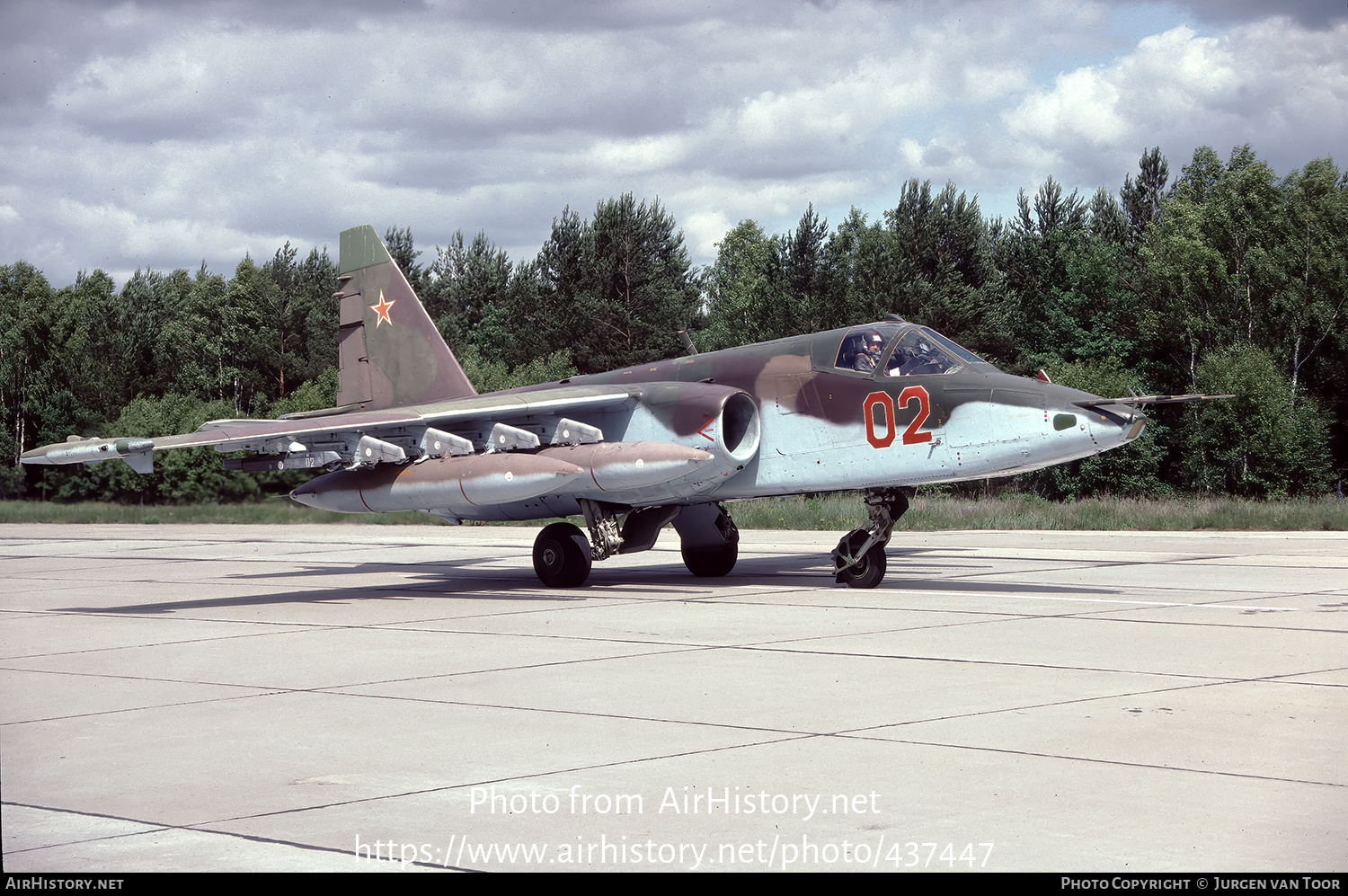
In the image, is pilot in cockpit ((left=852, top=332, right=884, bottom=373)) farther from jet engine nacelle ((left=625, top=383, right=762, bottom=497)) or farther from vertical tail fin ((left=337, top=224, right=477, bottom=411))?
vertical tail fin ((left=337, top=224, right=477, bottom=411))

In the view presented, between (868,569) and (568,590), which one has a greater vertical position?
(868,569)

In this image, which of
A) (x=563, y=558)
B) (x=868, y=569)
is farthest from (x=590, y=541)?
(x=868, y=569)

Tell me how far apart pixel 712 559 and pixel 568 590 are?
6.93ft

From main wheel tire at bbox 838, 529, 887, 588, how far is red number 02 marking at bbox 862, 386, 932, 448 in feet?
4.74

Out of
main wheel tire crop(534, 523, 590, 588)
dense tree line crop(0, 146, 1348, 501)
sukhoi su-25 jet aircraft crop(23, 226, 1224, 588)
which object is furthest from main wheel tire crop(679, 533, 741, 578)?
dense tree line crop(0, 146, 1348, 501)

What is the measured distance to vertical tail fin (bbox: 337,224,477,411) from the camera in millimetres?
17844

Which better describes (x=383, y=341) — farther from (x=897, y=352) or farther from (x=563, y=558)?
(x=897, y=352)

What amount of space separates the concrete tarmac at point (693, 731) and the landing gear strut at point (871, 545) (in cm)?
35

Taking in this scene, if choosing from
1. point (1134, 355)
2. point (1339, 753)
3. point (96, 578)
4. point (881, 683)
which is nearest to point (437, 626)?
point (881, 683)

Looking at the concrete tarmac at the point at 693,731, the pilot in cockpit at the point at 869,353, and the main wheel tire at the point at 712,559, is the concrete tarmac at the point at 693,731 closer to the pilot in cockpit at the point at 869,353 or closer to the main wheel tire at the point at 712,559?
the main wheel tire at the point at 712,559

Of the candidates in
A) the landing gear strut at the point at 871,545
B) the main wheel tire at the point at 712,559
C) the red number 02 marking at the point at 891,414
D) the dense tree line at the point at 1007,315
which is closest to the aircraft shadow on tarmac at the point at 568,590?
the main wheel tire at the point at 712,559

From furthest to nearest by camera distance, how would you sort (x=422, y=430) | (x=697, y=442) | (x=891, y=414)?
(x=422, y=430)
(x=697, y=442)
(x=891, y=414)

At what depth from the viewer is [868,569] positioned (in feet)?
47.1

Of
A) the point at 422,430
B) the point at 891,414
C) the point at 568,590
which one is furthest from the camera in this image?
the point at 568,590
